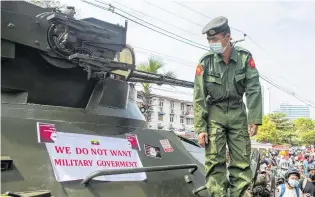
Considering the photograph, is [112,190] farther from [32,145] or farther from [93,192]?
[32,145]

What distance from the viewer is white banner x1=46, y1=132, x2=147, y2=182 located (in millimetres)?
3174

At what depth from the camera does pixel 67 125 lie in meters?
3.49

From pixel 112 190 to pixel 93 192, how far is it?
18cm

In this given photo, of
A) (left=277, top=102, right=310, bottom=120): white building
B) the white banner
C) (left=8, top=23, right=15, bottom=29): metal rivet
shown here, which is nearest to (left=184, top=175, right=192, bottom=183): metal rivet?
the white banner

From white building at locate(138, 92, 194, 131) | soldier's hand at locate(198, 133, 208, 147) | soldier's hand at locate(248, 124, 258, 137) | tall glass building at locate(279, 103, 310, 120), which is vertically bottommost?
soldier's hand at locate(198, 133, 208, 147)

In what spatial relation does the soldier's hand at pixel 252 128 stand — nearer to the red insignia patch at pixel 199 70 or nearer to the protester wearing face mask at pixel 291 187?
the red insignia patch at pixel 199 70

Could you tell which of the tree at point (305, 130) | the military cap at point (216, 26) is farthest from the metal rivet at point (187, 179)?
the tree at point (305, 130)

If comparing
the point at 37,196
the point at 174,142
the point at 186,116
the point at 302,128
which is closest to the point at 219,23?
the point at 174,142

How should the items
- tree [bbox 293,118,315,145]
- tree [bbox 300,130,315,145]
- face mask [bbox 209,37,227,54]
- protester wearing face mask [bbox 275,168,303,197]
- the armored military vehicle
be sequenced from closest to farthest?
the armored military vehicle
face mask [bbox 209,37,227,54]
protester wearing face mask [bbox 275,168,303,197]
tree [bbox 300,130,315,145]
tree [bbox 293,118,315,145]

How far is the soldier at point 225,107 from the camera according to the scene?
3582 millimetres

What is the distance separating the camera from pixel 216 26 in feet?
11.8

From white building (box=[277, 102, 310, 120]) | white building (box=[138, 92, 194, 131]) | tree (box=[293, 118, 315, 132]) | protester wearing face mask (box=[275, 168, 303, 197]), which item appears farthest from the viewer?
white building (box=[277, 102, 310, 120])

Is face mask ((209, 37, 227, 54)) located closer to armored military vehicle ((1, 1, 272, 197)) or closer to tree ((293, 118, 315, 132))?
armored military vehicle ((1, 1, 272, 197))

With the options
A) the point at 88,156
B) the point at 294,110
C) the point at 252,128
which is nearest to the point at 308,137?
the point at 294,110
